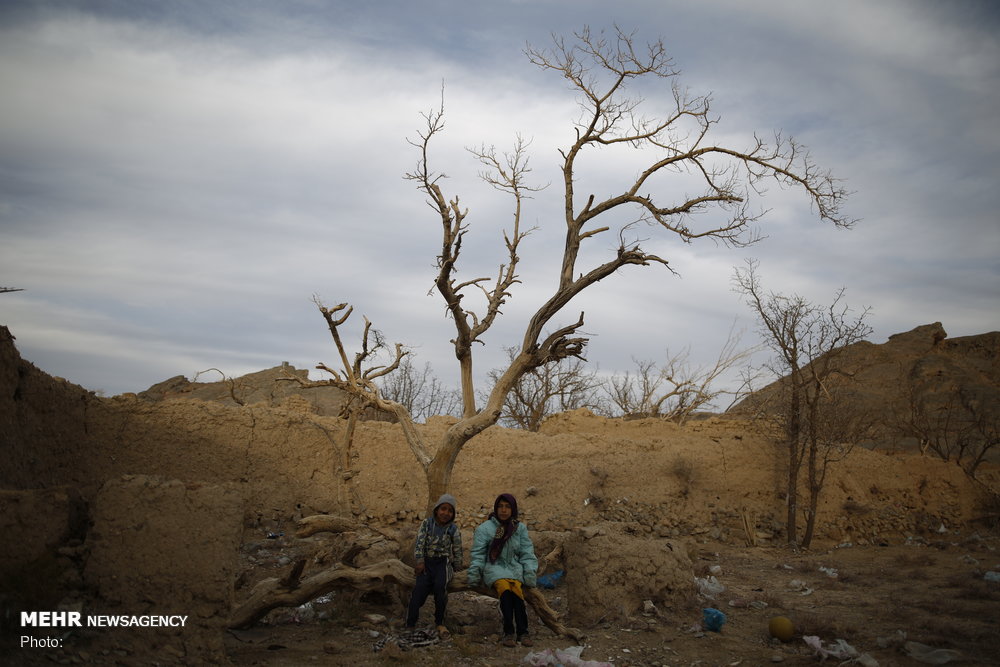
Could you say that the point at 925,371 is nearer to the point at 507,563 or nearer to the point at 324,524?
the point at 507,563

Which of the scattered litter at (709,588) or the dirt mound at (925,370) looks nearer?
the scattered litter at (709,588)

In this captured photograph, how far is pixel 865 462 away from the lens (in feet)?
43.9

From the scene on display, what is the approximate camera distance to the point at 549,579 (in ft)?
25.5

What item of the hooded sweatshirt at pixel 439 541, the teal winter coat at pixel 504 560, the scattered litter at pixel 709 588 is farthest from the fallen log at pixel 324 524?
the scattered litter at pixel 709 588

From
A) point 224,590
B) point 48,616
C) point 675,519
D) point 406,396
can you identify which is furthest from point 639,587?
point 406,396

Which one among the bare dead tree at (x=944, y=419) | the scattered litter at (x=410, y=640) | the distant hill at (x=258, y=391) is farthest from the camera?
the distant hill at (x=258, y=391)

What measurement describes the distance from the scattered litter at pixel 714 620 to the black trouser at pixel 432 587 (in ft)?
7.92

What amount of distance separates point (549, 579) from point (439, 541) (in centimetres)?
227

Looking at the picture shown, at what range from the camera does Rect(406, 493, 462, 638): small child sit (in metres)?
5.95

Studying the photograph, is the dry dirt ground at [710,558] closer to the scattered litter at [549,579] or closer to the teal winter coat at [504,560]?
the scattered litter at [549,579]

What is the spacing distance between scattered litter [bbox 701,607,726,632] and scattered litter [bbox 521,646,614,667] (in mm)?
1534

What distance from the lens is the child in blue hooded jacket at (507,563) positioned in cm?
587

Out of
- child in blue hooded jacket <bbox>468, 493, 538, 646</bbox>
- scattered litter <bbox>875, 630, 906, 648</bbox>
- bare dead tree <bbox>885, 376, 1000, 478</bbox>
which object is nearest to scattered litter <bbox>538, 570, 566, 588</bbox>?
child in blue hooded jacket <bbox>468, 493, 538, 646</bbox>

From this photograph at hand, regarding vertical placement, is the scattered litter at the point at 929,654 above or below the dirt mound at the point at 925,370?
below
